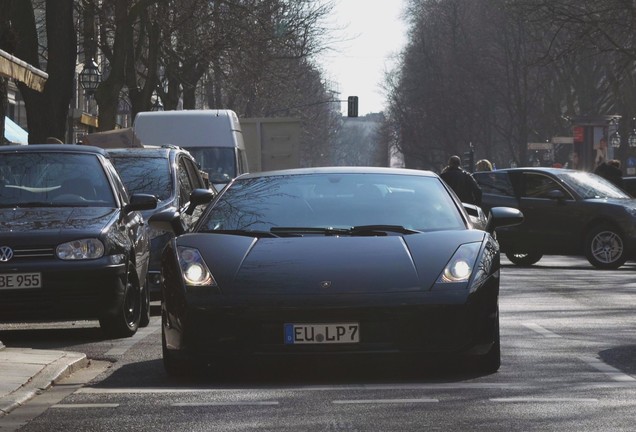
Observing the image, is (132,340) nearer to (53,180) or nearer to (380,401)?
(53,180)

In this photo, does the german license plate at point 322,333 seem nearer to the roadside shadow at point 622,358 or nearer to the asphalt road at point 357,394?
the asphalt road at point 357,394

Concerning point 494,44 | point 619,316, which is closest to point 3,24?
point 619,316

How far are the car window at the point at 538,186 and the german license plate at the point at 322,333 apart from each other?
17.5m

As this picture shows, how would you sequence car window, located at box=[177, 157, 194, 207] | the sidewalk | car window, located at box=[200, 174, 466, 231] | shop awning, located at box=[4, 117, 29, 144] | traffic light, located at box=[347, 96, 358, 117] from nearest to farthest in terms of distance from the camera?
the sidewalk < car window, located at box=[200, 174, 466, 231] < car window, located at box=[177, 157, 194, 207] < shop awning, located at box=[4, 117, 29, 144] < traffic light, located at box=[347, 96, 358, 117]

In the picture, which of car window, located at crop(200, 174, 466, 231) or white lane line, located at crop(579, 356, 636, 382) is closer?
white lane line, located at crop(579, 356, 636, 382)

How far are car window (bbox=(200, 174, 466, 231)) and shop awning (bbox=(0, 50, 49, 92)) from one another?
540cm

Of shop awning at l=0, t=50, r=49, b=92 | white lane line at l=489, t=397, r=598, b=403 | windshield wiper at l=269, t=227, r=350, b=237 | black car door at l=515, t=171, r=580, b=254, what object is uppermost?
shop awning at l=0, t=50, r=49, b=92

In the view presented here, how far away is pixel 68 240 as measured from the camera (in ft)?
41.4

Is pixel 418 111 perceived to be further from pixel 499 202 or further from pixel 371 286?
pixel 371 286

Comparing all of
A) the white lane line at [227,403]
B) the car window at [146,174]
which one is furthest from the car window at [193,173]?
the white lane line at [227,403]

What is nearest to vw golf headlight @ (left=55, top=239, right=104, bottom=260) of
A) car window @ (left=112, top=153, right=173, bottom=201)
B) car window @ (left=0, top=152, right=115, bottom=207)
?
car window @ (left=0, top=152, right=115, bottom=207)

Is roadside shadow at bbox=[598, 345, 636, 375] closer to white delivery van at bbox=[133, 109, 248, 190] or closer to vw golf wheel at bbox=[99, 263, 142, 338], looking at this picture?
vw golf wheel at bbox=[99, 263, 142, 338]

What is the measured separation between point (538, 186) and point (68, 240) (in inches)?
593

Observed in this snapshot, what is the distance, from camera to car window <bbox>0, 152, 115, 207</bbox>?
44.3ft
